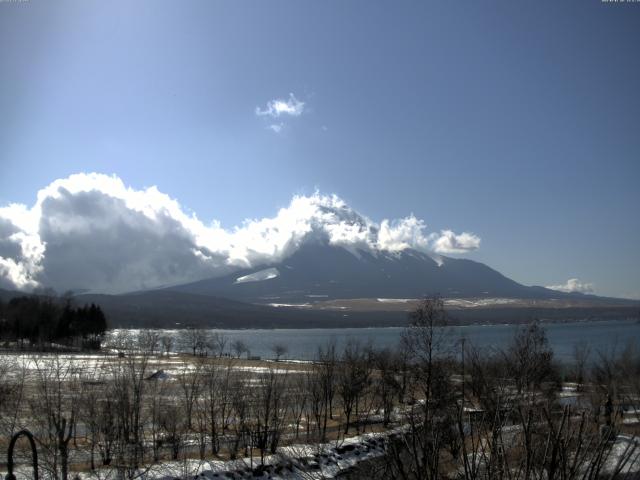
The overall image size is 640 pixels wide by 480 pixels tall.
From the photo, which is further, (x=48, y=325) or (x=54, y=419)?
(x=48, y=325)

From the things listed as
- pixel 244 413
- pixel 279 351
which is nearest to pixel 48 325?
pixel 279 351

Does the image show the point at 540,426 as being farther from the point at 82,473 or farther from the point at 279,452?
the point at 82,473

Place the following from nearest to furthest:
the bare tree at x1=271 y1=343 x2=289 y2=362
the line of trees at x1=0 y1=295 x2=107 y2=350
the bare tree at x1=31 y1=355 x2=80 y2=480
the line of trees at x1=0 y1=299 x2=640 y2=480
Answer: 1. the bare tree at x1=31 y1=355 x2=80 y2=480
2. the line of trees at x1=0 y1=299 x2=640 y2=480
3. the line of trees at x1=0 y1=295 x2=107 y2=350
4. the bare tree at x1=271 y1=343 x2=289 y2=362

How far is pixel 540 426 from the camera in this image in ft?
51.9

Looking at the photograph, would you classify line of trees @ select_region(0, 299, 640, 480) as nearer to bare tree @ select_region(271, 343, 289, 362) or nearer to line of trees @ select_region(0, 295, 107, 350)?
bare tree @ select_region(271, 343, 289, 362)

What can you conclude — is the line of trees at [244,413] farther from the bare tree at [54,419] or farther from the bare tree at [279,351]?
the bare tree at [279,351]

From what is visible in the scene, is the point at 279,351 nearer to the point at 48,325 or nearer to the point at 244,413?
the point at 48,325

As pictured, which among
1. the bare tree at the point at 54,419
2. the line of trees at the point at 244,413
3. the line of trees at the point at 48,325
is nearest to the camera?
the bare tree at the point at 54,419

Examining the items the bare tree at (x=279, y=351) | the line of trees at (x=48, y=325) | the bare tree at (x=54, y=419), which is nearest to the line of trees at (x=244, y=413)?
the bare tree at (x=54, y=419)

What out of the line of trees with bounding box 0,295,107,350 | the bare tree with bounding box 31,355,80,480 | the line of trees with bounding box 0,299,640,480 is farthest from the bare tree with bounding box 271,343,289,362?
the bare tree with bounding box 31,355,80,480

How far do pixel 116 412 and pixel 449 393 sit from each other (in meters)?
24.3

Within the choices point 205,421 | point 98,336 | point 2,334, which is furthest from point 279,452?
point 98,336

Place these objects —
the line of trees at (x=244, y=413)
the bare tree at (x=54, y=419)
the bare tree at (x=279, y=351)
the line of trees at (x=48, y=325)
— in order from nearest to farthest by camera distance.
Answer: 1. the bare tree at (x=54, y=419)
2. the line of trees at (x=244, y=413)
3. the line of trees at (x=48, y=325)
4. the bare tree at (x=279, y=351)

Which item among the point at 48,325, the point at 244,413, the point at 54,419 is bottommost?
the point at 48,325
